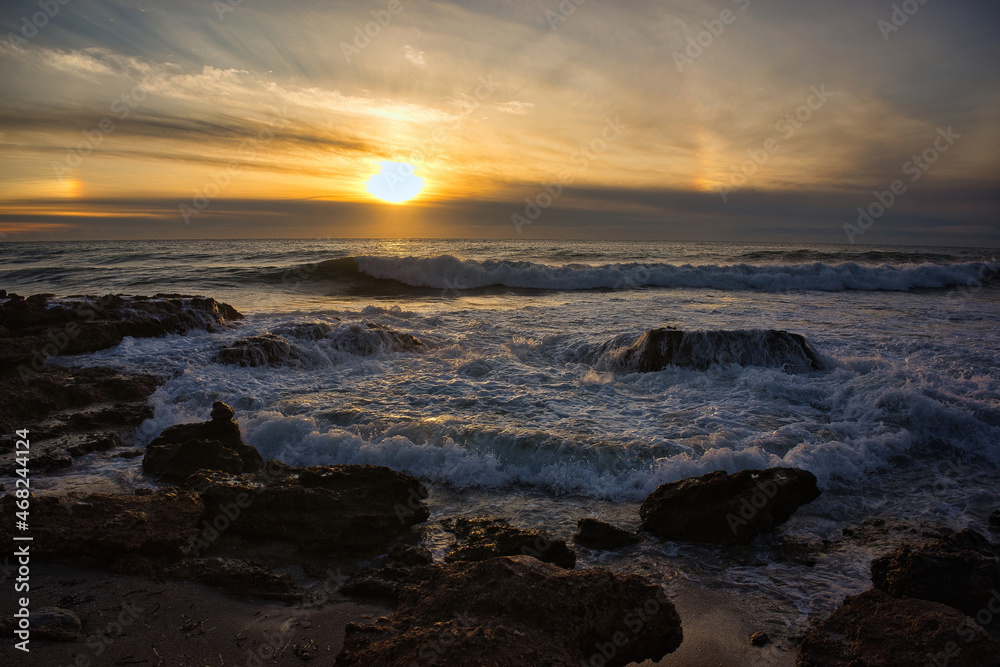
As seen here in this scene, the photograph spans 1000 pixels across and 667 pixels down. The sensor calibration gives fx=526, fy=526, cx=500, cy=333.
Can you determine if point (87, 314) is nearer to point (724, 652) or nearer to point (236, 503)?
point (236, 503)

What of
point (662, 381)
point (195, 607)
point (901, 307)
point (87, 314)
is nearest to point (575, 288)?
point (901, 307)

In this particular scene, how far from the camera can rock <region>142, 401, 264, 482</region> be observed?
213 inches

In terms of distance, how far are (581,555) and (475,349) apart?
24.0 ft

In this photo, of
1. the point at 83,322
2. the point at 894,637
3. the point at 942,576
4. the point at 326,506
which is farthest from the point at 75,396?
the point at 942,576

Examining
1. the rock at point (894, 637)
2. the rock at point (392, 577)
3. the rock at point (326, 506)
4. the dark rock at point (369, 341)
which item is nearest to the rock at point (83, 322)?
the dark rock at point (369, 341)

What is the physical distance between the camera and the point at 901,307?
17.9 meters

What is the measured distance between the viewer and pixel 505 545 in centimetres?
392

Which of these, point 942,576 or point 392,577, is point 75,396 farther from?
point 942,576

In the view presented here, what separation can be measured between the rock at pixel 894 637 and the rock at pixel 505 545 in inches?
60.9

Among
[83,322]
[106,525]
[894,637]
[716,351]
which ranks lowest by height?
[106,525]

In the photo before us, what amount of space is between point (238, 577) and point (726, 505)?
3.83m

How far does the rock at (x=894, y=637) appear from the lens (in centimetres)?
270

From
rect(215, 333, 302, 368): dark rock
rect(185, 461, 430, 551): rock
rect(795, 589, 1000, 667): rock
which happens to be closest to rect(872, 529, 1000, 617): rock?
rect(795, 589, 1000, 667): rock

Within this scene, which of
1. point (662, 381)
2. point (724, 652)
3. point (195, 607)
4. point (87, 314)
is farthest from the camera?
point (87, 314)
